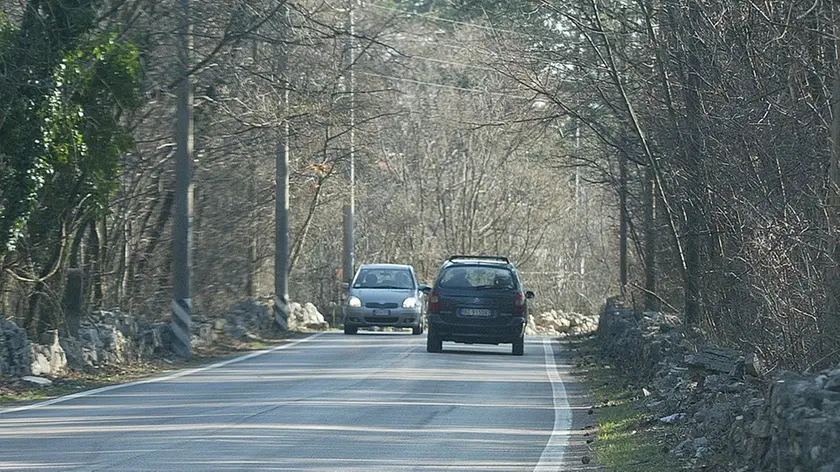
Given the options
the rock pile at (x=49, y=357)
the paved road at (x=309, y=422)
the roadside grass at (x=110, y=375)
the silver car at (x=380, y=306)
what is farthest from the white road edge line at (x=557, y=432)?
the silver car at (x=380, y=306)

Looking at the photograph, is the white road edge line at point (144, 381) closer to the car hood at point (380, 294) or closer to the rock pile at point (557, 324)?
the car hood at point (380, 294)

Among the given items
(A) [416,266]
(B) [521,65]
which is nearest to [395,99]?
(A) [416,266]

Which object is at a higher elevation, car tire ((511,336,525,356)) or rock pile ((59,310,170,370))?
rock pile ((59,310,170,370))

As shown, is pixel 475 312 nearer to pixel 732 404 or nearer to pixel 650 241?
pixel 650 241

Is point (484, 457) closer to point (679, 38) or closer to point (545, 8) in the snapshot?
point (679, 38)

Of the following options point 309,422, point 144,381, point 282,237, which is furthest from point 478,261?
point 309,422

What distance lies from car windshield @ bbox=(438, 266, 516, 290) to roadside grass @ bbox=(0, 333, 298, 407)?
4.25 m

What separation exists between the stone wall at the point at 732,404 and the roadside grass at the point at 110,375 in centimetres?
726

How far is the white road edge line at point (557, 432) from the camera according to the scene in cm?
1207

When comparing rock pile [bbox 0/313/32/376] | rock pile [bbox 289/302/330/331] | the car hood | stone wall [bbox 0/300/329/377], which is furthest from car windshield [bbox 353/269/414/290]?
rock pile [bbox 0/313/32/376]

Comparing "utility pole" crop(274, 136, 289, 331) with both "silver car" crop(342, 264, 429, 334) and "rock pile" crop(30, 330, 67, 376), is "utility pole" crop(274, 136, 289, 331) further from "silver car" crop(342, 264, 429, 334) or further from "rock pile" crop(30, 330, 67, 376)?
"rock pile" crop(30, 330, 67, 376)

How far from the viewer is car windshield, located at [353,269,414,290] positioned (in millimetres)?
34875

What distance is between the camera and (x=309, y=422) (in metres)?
14.5

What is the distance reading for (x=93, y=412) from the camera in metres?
15.4
